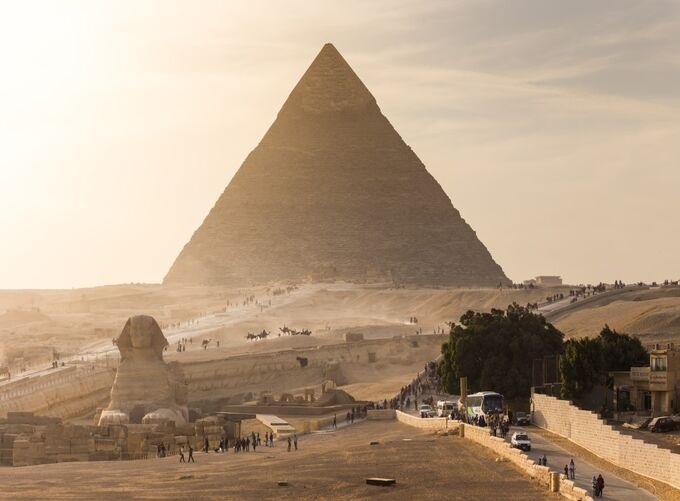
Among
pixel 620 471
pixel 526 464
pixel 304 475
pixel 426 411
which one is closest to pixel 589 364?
pixel 426 411

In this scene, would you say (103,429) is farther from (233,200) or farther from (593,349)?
(233,200)

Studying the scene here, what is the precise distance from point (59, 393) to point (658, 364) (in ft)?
64.7

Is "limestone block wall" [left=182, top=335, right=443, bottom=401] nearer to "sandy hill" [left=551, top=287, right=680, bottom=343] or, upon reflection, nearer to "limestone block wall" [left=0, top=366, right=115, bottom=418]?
"limestone block wall" [left=0, top=366, right=115, bottom=418]

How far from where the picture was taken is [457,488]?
2345 cm

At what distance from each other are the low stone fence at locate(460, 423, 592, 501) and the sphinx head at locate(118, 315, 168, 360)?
7.63 metres

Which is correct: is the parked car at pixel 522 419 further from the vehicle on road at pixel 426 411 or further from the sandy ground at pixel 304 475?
the sandy ground at pixel 304 475

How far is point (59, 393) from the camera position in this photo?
147 feet

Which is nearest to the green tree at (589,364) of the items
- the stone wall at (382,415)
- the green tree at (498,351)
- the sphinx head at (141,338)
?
the green tree at (498,351)

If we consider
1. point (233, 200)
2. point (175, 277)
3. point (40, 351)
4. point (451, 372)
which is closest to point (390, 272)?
point (175, 277)

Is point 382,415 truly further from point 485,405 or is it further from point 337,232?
point 337,232

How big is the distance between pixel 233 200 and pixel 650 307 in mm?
144719

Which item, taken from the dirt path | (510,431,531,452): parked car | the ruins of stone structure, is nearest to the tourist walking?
the dirt path

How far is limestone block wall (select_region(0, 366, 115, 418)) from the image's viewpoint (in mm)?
43438

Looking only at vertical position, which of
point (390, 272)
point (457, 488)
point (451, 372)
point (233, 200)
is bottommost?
point (457, 488)
